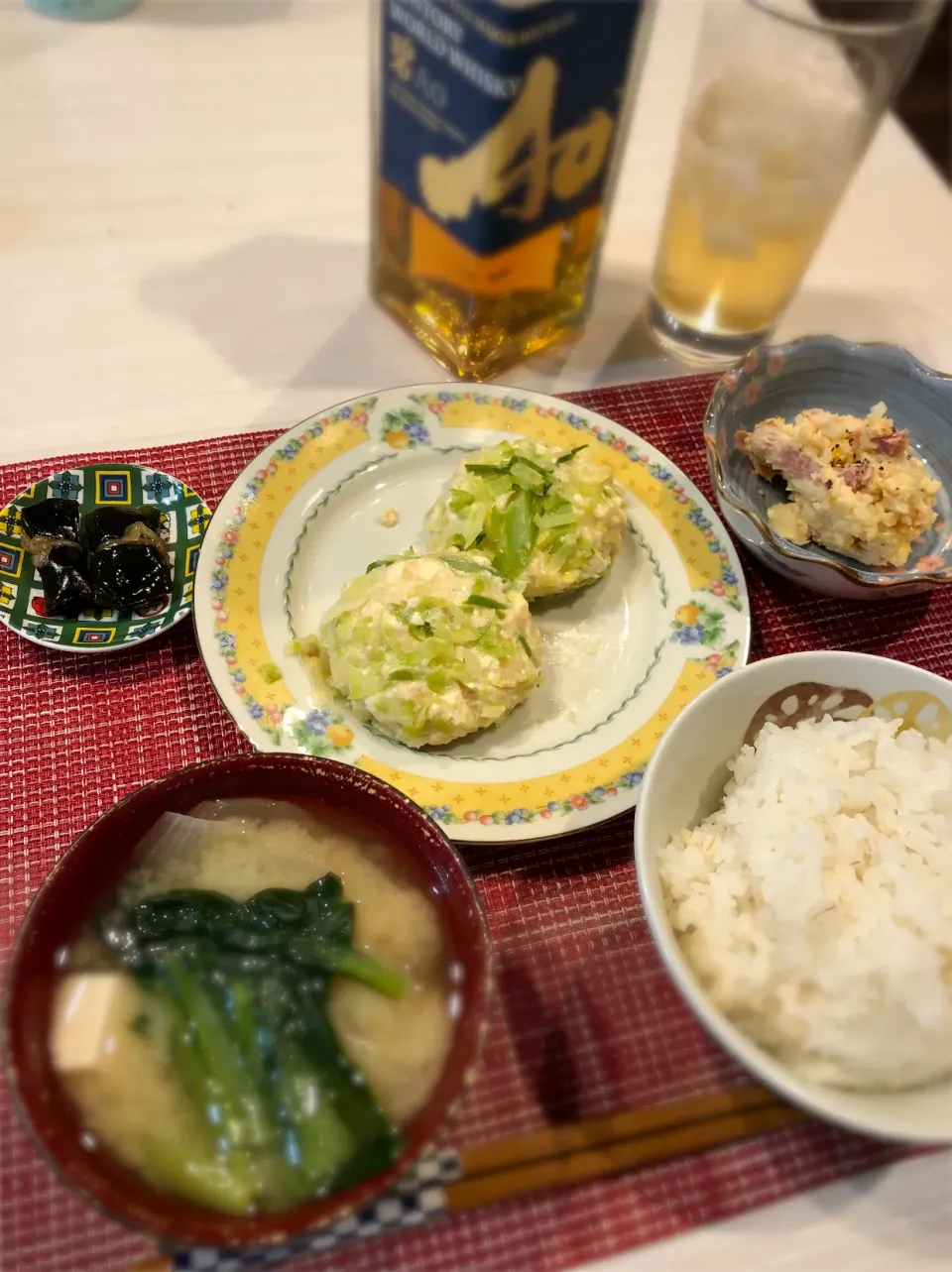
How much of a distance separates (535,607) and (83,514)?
727 millimetres

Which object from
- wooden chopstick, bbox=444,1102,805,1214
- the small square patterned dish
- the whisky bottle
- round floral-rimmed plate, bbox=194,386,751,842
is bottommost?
wooden chopstick, bbox=444,1102,805,1214

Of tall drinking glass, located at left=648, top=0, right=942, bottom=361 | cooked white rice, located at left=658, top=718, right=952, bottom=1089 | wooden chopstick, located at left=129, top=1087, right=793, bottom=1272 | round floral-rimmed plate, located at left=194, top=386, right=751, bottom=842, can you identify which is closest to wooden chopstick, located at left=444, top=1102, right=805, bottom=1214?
wooden chopstick, located at left=129, top=1087, right=793, bottom=1272

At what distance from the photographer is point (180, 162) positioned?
2141 mm

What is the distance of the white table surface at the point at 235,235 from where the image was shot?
5.70 ft

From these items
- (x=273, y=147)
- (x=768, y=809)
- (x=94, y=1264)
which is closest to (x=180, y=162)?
(x=273, y=147)

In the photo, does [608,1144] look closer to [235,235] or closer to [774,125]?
[774,125]

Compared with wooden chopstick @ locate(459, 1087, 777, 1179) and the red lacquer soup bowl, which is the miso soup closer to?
the red lacquer soup bowl

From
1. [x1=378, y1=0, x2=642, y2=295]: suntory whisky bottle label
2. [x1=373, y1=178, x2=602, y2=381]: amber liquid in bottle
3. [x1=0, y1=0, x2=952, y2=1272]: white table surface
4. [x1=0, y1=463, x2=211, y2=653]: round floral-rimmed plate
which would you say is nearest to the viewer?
[x1=378, y1=0, x2=642, y2=295]: suntory whisky bottle label

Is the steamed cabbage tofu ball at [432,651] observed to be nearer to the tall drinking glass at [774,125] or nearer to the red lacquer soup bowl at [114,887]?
the red lacquer soup bowl at [114,887]

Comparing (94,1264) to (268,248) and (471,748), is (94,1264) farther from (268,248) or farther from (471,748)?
(268,248)

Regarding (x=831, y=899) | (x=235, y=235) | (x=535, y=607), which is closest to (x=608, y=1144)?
(x=831, y=899)

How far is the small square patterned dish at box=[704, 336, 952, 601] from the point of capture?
1430 mm

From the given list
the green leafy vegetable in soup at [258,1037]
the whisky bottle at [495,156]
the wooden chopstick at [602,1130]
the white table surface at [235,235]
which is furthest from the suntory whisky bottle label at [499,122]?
the wooden chopstick at [602,1130]

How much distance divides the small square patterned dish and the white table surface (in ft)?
0.92
